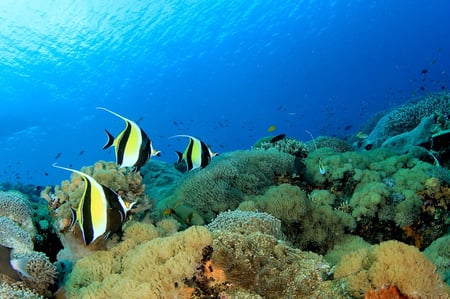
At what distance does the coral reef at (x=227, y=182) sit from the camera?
514cm

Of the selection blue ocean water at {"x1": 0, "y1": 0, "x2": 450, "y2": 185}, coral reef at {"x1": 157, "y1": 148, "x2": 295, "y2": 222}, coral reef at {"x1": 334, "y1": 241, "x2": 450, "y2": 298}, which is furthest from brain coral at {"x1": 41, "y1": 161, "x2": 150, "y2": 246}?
blue ocean water at {"x1": 0, "y1": 0, "x2": 450, "y2": 185}

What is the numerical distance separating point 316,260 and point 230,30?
62.3m

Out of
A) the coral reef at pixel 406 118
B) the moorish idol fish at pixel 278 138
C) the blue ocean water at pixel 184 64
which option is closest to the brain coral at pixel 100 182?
the moorish idol fish at pixel 278 138

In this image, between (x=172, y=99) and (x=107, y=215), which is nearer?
(x=107, y=215)

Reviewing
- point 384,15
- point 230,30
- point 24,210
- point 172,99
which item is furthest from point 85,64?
point 384,15

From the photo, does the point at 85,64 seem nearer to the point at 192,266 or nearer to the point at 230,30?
the point at 230,30

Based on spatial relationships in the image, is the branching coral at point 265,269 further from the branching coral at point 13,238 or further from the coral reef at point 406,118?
the coral reef at point 406,118

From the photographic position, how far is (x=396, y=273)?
6.80 feet

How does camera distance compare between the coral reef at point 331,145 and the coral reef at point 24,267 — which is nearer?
the coral reef at point 24,267

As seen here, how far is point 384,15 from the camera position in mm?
93875

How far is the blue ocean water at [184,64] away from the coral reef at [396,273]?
1401 cm

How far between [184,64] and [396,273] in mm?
68889

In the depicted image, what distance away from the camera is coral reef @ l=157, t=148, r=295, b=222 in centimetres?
514

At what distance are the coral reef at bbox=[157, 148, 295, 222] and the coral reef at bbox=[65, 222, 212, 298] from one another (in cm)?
210
